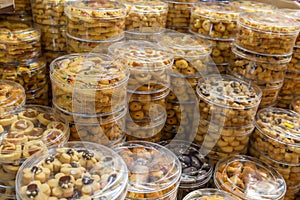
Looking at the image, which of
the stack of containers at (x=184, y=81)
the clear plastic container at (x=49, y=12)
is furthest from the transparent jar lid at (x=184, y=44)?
the clear plastic container at (x=49, y=12)

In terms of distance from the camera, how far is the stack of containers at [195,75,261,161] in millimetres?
1327

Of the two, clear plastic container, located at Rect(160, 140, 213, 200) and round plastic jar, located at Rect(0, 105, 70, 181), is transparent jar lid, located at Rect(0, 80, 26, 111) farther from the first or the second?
clear plastic container, located at Rect(160, 140, 213, 200)

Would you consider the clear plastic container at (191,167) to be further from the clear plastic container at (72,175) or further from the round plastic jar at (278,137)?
the clear plastic container at (72,175)

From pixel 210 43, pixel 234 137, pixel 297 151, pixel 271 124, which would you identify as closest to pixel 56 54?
pixel 210 43

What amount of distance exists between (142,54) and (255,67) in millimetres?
564

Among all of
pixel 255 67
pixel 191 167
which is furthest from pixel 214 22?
pixel 191 167

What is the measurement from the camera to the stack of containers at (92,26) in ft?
4.19

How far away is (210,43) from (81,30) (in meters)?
0.63

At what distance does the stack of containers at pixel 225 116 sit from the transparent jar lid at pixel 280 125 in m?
0.08

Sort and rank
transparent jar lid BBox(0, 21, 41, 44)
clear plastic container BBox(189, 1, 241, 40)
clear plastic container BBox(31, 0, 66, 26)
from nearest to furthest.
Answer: transparent jar lid BBox(0, 21, 41, 44) → clear plastic container BBox(31, 0, 66, 26) → clear plastic container BBox(189, 1, 241, 40)

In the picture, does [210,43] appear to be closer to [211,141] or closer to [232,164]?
[211,141]

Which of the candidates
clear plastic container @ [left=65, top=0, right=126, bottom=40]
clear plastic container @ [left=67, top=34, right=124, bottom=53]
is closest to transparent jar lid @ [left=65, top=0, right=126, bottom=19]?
clear plastic container @ [left=65, top=0, right=126, bottom=40]

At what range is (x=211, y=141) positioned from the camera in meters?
1.39

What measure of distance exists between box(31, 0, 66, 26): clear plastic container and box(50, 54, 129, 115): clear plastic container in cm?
38
